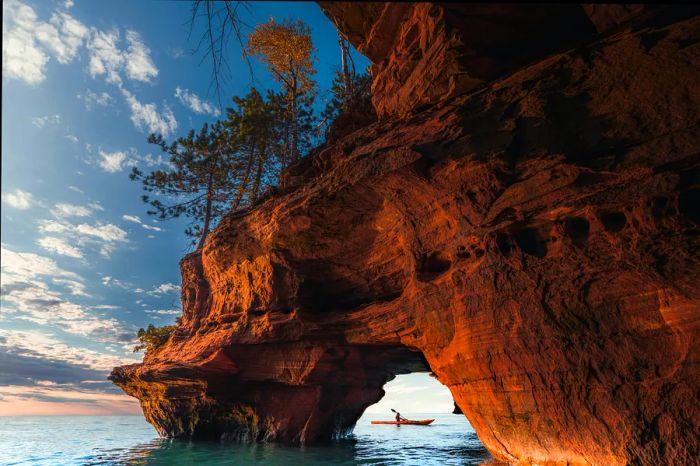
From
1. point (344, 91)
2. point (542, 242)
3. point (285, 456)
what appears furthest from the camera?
point (344, 91)

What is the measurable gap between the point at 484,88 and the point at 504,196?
2711mm

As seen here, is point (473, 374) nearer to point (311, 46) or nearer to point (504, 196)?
point (504, 196)

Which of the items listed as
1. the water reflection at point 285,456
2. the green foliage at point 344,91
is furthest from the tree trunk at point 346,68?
the water reflection at point 285,456

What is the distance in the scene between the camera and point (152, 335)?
84.2ft

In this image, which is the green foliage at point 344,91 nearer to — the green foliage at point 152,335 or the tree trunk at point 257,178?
the tree trunk at point 257,178

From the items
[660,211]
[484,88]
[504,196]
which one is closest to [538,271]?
[504,196]

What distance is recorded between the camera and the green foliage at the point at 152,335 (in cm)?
2517

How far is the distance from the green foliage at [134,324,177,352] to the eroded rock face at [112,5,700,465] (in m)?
13.3

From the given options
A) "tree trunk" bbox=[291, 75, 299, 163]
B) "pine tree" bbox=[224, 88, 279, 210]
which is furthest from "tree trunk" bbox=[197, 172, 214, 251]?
"tree trunk" bbox=[291, 75, 299, 163]

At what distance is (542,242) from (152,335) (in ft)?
78.1

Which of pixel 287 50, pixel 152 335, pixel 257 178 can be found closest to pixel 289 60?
pixel 287 50

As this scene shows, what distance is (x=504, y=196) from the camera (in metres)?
10.3

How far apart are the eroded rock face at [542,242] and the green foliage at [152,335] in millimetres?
13294

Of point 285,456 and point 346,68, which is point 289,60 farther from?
point 285,456
